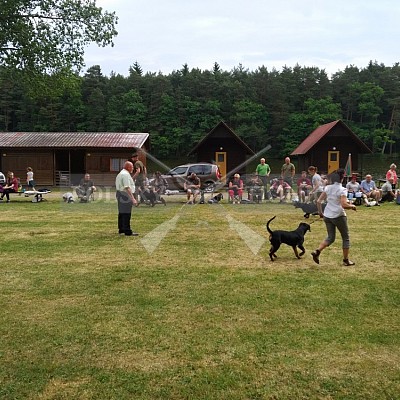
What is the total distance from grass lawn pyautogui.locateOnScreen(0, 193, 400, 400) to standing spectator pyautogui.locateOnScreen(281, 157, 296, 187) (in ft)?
29.5

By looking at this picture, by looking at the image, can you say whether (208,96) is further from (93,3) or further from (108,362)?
(108,362)

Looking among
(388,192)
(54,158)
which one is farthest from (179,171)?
(54,158)

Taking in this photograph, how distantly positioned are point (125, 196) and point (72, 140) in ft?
72.9

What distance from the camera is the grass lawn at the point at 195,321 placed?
332 centimetres

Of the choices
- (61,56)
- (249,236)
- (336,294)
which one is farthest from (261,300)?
(61,56)

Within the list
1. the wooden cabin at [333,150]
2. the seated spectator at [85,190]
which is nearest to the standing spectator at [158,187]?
the seated spectator at [85,190]

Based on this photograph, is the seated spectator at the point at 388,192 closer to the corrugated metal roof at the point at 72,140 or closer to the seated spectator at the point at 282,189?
the seated spectator at the point at 282,189

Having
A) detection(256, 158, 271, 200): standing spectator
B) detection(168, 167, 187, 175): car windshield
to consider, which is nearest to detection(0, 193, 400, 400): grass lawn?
detection(256, 158, 271, 200): standing spectator

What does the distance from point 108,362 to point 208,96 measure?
55630 millimetres

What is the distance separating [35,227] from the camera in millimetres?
11070

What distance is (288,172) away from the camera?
707 inches

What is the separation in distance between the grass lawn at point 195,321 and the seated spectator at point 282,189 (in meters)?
8.60

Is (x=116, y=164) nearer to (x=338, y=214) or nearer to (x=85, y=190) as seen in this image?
(x=85, y=190)

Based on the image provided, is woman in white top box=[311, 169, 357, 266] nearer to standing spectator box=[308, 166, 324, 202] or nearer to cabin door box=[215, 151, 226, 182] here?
standing spectator box=[308, 166, 324, 202]
